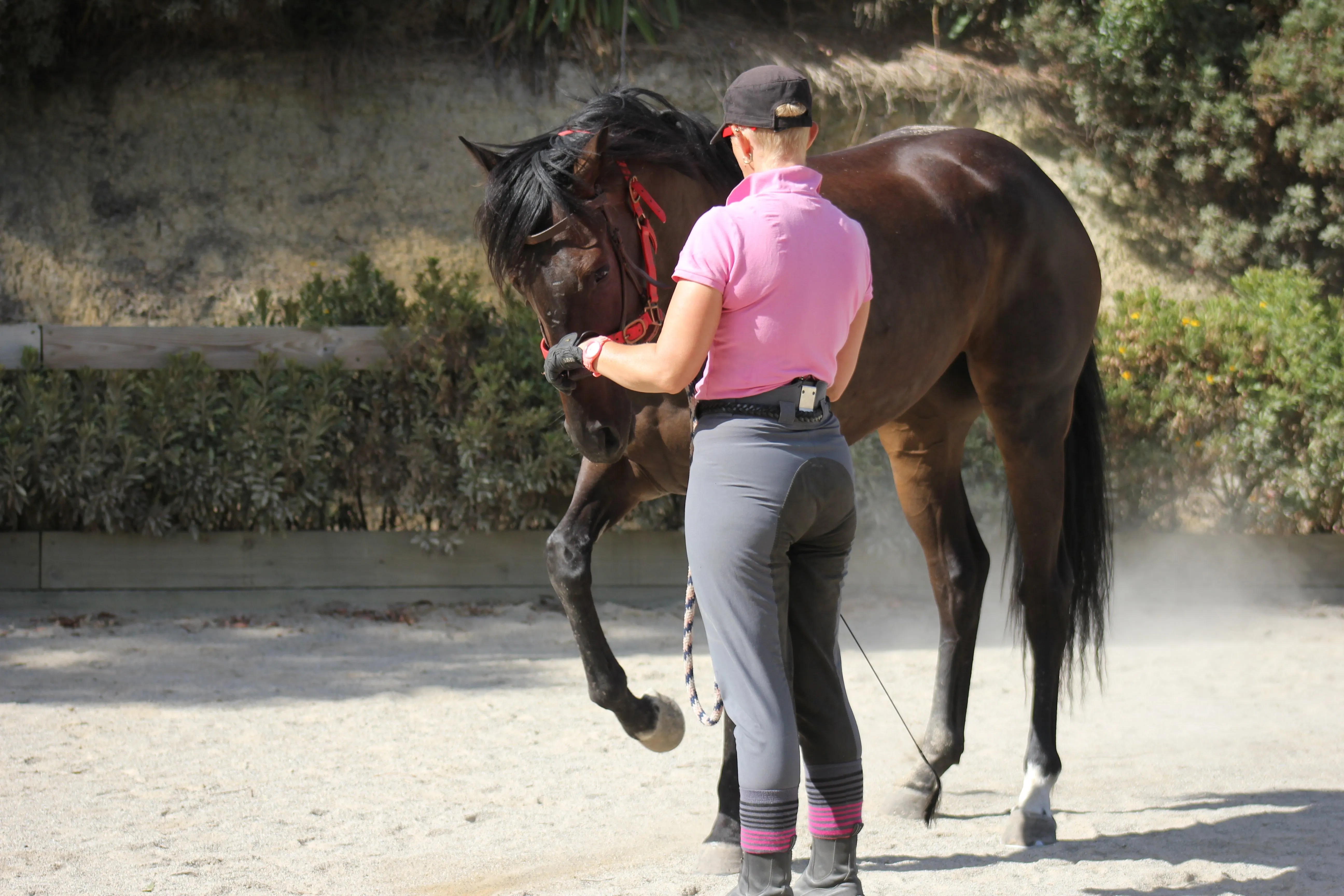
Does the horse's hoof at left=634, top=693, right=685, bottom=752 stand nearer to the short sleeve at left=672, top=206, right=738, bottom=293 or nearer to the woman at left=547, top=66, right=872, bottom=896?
the woman at left=547, top=66, right=872, bottom=896

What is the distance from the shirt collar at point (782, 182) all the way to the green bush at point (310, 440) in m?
4.07

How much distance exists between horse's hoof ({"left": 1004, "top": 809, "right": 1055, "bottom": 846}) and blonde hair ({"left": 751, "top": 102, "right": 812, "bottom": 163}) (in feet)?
6.41

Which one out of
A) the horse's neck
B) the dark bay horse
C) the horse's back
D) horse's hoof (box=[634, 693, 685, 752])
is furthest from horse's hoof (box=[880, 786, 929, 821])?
the horse's neck

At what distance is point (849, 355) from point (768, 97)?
54cm

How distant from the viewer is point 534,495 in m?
6.30

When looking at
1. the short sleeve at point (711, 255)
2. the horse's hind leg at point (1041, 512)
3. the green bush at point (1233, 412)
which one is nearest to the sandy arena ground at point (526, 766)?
the horse's hind leg at point (1041, 512)

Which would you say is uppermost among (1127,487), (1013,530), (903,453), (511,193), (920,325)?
(511,193)

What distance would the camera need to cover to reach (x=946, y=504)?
152 inches

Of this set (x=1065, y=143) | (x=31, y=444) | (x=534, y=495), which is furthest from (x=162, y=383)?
(x=1065, y=143)

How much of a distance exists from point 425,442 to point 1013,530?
3.23 meters

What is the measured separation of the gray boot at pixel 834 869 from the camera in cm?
225

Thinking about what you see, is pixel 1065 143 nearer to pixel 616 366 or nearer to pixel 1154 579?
pixel 1154 579

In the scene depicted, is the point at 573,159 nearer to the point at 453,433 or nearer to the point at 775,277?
the point at 775,277

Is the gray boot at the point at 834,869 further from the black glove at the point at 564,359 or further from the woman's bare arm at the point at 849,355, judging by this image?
the black glove at the point at 564,359
